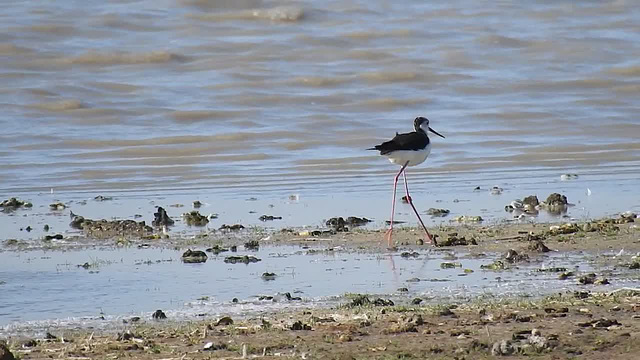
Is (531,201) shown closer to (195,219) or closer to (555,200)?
(555,200)

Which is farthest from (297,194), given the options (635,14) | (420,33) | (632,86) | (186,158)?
(635,14)

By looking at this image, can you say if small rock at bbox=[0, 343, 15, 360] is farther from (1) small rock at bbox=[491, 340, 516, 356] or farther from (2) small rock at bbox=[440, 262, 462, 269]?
(2) small rock at bbox=[440, 262, 462, 269]

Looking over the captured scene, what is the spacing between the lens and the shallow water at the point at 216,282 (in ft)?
24.4

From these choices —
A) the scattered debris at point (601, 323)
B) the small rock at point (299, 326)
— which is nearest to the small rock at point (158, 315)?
the small rock at point (299, 326)

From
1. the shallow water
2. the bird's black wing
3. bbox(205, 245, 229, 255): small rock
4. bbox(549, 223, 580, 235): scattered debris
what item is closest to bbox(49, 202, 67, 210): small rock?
the shallow water

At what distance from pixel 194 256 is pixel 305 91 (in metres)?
13.3

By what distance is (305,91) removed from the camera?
73.3ft

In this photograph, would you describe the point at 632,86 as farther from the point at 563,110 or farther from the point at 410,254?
the point at 410,254

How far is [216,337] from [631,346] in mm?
2127

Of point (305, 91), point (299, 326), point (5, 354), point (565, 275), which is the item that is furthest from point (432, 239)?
point (305, 91)

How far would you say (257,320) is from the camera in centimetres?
684

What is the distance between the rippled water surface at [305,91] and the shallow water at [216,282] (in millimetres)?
4892

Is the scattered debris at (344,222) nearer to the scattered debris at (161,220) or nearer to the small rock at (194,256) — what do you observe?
the scattered debris at (161,220)

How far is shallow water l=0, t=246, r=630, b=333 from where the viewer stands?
7.44 m
